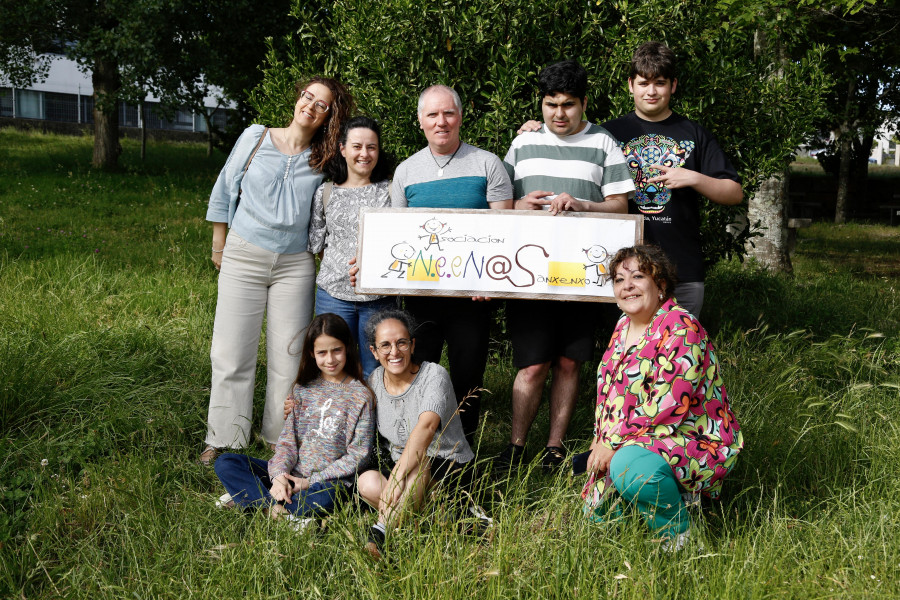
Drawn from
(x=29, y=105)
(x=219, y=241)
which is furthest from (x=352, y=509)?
(x=29, y=105)

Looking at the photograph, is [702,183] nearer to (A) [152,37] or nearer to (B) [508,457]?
(B) [508,457]

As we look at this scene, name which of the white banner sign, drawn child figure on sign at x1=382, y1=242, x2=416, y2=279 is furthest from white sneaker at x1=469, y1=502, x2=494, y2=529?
drawn child figure on sign at x1=382, y1=242, x2=416, y2=279

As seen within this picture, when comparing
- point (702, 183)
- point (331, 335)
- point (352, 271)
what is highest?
point (702, 183)

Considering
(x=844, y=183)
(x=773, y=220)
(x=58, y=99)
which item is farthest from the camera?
(x=58, y=99)

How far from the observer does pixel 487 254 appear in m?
4.05

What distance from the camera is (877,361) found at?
5684 mm

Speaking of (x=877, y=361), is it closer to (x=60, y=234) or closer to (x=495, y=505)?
(x=495, y=505)

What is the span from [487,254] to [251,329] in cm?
149

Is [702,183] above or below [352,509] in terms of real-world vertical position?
above

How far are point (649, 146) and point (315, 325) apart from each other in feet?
6.68

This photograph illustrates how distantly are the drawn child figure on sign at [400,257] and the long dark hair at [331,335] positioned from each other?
0.37 meters

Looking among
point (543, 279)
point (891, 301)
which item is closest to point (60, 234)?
point (543, 279)

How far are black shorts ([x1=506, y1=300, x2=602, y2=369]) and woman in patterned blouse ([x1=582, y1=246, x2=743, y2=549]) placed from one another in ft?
2.43

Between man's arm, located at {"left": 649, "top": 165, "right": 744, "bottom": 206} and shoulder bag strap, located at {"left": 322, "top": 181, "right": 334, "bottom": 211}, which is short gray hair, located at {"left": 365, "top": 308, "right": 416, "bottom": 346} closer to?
shoulder bag strap, located at {"left": 322, "top": 181, "right": 334, "bottom": 211}
